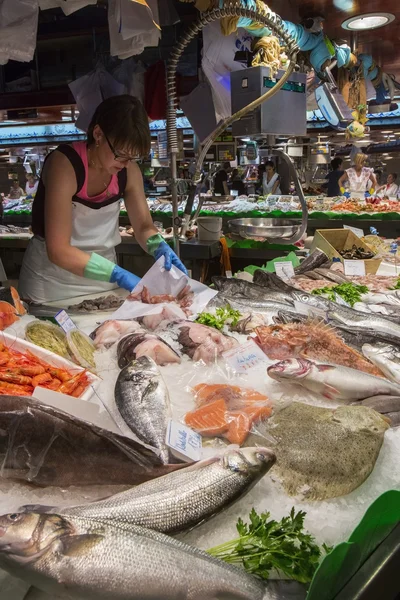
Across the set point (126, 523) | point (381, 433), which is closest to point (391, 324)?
point (381, 433)

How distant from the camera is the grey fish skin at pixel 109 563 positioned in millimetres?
906

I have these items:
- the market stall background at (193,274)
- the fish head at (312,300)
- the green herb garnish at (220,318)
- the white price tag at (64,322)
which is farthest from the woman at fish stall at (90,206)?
the fish head at (312,300)

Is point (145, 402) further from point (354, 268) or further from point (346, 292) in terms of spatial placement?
point (354, 268)

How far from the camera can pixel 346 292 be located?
3.55 meters

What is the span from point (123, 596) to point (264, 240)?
4.88 meters

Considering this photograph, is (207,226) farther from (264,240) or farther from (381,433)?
(381,433)

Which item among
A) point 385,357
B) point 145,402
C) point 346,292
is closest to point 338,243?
point 346,292

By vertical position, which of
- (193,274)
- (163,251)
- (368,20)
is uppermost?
(368,20)

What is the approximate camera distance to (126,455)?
4.36 feet

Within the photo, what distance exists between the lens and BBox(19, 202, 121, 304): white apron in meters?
3.58

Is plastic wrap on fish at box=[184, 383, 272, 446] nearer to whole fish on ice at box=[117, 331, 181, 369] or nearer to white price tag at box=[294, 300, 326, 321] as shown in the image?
whole fish on ice at box=[117, 331, 181, 369]

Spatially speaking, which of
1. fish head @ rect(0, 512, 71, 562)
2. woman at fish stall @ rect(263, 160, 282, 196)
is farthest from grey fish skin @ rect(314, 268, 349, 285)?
woman at fish stall @ rect(263, 160, 282, 196)

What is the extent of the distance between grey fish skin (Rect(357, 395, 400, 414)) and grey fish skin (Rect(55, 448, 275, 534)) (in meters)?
0.60

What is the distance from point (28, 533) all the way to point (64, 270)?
2.80 m
